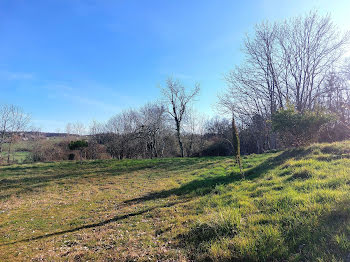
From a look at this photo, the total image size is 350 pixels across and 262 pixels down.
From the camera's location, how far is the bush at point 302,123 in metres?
9.74

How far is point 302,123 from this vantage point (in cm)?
996

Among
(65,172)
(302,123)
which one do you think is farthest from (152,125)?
(302,123)

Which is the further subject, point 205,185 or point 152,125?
point 152,125

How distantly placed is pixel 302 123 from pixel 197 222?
9.01 metres

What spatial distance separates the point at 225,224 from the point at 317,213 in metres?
1.49

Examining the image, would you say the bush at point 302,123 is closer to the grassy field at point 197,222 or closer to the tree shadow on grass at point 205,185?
the tree shadow on grass at point 205,185

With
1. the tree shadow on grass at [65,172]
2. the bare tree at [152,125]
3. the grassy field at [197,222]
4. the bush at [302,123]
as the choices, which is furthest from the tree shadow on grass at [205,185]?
the bare tree at [152,125]

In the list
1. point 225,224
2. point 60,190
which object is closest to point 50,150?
point 60,190

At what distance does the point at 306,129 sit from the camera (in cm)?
995

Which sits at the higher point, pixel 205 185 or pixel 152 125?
pixel 152 125

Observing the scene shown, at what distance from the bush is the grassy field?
2216mm

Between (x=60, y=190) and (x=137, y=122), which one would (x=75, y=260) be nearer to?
(x=60, y=190)

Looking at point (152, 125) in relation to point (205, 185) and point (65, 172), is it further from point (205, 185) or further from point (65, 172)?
point (205, 185)

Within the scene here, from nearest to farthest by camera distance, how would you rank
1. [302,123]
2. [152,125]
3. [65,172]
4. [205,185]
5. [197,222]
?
1. [197,222]
2. [205,185]
3. [302,123]
4. [65,172]
5. [152,125]
